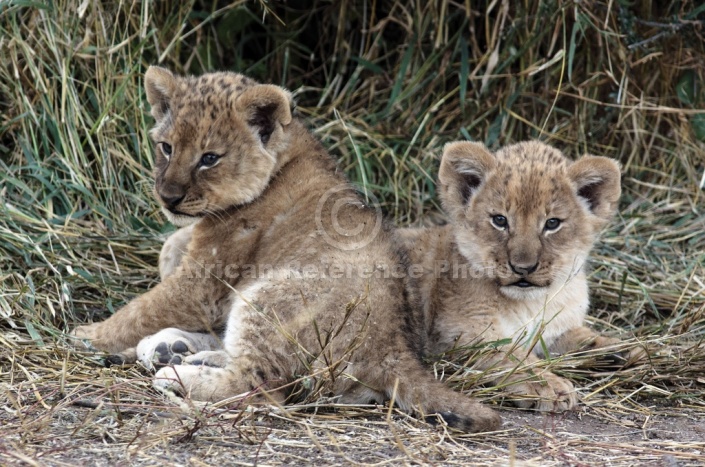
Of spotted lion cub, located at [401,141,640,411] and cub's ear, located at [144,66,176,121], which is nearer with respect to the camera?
spotted lion cub, located at [401,141,640,411]

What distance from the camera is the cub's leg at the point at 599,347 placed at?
510 centimetres

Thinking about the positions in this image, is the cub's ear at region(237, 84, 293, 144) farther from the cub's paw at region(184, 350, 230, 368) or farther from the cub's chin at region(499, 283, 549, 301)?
the cub's chin at region(499, 283, 549, 301)

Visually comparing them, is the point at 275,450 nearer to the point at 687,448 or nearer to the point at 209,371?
the point at 209,371

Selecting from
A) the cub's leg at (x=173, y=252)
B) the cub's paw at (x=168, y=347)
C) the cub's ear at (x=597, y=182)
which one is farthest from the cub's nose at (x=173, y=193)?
the cub's ear at (x=597, y=182)

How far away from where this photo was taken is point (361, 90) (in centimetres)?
754

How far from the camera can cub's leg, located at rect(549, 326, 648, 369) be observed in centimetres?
510

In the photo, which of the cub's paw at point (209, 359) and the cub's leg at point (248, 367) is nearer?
the cub's leg at point (248, 367)

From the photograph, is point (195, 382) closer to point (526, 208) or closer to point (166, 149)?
point (166, 149)

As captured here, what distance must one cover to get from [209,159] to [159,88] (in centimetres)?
57

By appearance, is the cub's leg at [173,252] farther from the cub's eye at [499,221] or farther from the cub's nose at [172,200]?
the cub's eye at [499,221]

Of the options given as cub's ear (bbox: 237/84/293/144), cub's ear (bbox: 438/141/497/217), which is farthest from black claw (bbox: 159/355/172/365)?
cub's ear (bbox: 438/141/497/217)

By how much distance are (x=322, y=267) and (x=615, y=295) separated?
2.29 metres

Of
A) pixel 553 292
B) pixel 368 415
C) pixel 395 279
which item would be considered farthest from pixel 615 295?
pixel 368 415

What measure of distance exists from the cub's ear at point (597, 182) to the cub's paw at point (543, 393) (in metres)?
1.07
